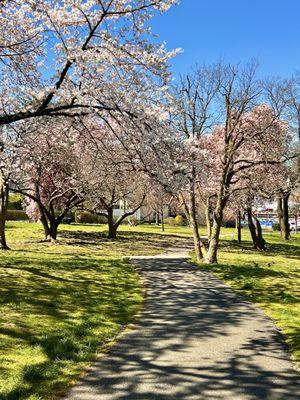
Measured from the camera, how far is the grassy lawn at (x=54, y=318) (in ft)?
17.5

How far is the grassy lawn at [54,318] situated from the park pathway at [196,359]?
1.32 feet

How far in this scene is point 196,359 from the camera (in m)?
6.12

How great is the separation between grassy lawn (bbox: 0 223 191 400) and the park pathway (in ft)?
1.32

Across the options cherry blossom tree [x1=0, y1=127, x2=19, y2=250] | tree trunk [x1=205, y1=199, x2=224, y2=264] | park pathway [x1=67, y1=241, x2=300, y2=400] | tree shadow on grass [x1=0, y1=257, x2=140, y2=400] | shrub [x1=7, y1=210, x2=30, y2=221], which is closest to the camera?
park pathway [x1=67, y1=241, x2=300, y2=400]

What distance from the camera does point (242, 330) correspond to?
7.80 meters

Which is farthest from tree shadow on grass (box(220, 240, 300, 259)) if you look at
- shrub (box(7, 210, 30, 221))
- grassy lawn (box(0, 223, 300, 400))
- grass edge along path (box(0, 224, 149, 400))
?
shrub (box(7, 210, 30, 221))

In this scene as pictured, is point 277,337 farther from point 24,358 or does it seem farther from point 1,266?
point 1,266

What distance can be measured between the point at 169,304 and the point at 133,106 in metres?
4.76

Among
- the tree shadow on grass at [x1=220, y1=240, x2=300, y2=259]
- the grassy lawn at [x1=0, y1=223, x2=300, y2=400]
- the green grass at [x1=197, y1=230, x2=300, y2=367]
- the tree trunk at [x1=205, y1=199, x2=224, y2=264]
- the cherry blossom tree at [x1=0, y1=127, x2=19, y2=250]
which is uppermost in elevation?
the cherry blossom tree at [x1=0, y1=127, x2=19, y2=250]

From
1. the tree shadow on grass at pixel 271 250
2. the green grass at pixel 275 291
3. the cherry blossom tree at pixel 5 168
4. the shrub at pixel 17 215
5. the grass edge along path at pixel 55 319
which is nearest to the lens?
the grass edge along path at pixel 55 319

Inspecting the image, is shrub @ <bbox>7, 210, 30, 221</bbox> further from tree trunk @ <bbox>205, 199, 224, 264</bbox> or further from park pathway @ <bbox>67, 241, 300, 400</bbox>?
park pathway @ <bbox>67, 241, 300, 400</bbox>

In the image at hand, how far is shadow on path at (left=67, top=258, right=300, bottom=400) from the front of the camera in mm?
5004

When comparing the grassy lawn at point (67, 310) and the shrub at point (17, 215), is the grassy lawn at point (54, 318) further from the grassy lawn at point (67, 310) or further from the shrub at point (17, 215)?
the shrub at point (17, 215)

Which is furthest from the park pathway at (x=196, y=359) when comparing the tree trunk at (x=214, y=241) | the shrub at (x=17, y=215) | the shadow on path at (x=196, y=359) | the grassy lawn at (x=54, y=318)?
the shrub at (x=17, y=215)
